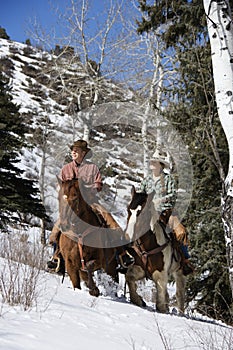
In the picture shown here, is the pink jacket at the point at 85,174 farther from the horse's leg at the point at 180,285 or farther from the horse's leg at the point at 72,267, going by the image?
the horse's leg at the point at 180,285

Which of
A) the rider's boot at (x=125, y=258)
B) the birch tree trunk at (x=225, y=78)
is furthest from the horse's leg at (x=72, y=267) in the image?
the birch tree trunk at (x=225, y=78)

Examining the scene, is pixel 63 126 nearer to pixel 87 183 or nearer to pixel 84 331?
pixel 87 183

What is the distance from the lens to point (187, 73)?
10234 millimetres

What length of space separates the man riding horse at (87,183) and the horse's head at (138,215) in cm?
74

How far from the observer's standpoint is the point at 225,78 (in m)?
5.00

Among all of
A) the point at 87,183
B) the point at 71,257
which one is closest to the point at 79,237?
the point at 71,257

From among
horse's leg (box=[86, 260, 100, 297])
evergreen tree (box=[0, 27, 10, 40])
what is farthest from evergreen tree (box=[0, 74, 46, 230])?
evergreen tree (box=[0, 27, 10, 40])

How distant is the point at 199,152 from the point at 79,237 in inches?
200

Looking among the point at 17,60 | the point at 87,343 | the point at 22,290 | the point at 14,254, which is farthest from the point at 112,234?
the point at 17,60

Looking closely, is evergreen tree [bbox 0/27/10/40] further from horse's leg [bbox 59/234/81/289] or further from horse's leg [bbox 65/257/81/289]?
horse's leg [bbox 65/257/81/289]

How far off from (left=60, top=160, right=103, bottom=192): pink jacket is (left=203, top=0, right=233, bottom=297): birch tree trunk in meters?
2.79

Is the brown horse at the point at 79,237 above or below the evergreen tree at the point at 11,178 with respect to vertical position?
below

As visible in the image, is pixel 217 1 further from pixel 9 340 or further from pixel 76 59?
pixel 76 59

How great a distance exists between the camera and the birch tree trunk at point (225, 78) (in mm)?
4863
